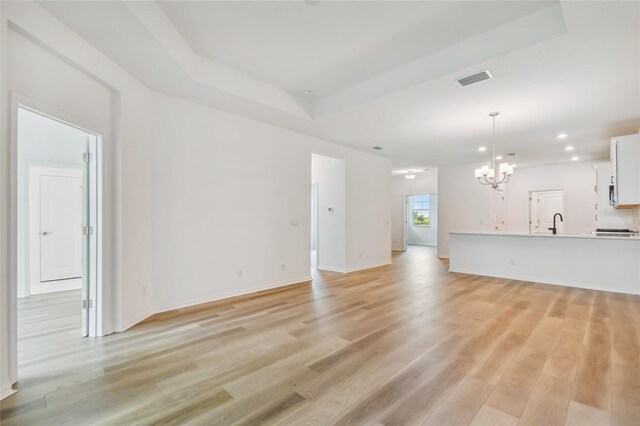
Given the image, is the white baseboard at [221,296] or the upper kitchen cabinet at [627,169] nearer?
the white baseboard at [221,296]

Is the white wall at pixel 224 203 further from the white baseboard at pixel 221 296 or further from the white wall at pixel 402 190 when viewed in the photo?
the white wall at pixel 402 190

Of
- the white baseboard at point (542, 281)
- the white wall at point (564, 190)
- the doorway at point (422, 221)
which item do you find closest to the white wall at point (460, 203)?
the white wall at point (564, 190)

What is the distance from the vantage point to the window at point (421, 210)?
43.4 feet

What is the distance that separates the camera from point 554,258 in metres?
5.42

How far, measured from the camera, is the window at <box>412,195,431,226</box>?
43.4 ft

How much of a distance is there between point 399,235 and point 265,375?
371 inches

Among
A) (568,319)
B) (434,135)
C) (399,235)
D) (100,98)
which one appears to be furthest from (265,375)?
(399,235)

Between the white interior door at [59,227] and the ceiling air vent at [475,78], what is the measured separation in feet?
21.6

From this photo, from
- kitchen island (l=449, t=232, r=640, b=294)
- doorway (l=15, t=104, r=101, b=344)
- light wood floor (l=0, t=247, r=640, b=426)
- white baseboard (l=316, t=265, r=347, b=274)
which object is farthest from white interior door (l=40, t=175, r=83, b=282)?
kitchen island (l=449, t=232, r=640, b=294)

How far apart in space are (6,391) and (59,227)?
4.24m

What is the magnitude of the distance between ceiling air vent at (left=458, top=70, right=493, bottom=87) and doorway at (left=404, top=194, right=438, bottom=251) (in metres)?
9.77

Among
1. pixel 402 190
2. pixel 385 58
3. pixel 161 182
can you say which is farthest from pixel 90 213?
pixel 402 190

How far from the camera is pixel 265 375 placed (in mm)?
2283

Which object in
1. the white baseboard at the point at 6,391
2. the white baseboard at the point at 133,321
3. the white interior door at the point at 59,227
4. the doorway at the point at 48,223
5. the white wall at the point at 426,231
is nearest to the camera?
the white baseboard at the point at 6,391
